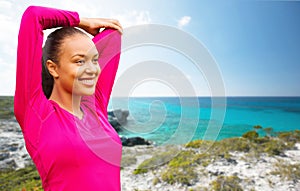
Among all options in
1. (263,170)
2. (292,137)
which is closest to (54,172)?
(263,170)

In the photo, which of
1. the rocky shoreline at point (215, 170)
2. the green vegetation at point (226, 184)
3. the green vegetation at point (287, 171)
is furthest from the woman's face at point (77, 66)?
the green vegetation at point (287, 171)

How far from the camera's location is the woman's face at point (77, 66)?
81cm

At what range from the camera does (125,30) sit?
972 mm

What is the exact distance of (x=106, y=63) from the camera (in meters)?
1.06

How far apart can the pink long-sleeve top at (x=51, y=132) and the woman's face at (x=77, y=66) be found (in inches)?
2.6

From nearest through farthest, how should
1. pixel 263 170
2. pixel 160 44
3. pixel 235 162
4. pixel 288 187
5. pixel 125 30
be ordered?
pixel 160 44 < pixel 125 30 < pixel 288 187 < pixel 263 170 < pixel 235 162

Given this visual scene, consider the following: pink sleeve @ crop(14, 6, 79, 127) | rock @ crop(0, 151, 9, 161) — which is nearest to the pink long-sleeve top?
pink sleeve @ crop(14, 6, 79, 127)

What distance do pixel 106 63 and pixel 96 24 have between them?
162 mm

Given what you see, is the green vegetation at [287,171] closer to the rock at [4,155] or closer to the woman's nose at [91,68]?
→ the woman's nose at [91,68]

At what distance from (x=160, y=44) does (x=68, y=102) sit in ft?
1.11

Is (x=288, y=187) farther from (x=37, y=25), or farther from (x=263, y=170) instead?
(x=37, y=25)

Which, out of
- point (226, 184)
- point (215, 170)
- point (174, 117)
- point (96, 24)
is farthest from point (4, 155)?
point (174, 117)

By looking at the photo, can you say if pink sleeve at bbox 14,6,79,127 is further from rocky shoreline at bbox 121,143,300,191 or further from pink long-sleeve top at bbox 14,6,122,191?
rocky shoreline at bbox 121,143,300,191

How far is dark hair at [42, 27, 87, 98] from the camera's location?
82cm
